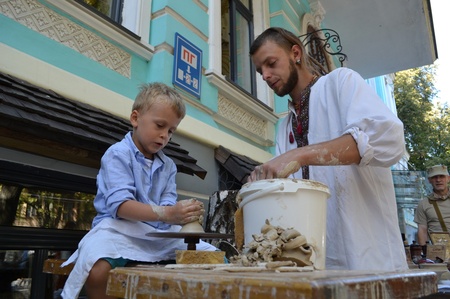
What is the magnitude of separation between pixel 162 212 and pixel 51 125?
107 cm

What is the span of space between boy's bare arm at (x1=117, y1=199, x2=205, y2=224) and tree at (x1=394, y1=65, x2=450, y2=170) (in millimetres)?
21359

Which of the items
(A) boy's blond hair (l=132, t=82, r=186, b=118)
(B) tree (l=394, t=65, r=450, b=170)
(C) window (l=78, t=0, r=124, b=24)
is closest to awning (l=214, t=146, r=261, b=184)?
(C) window (l=78, t=0, r=124, b=24)

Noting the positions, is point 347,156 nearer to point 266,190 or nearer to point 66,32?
point 266,190

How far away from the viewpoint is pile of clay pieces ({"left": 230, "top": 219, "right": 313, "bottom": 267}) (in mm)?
1128

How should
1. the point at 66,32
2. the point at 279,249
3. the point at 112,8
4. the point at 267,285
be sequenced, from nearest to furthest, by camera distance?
the point at 267,285
the point at 279,249
the point at 66,32
the point at 112,8

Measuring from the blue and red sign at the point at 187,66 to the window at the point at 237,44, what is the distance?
1408 mm

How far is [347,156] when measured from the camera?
4.84 feet

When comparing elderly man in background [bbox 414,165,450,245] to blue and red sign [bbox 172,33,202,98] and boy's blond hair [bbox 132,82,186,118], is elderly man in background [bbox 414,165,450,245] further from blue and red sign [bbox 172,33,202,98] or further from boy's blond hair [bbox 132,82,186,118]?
boy's blond hair [bbox 132,82,186,118]

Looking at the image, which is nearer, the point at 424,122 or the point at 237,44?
the point at 237,44

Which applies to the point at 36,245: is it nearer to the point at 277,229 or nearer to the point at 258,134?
the point at 277,229

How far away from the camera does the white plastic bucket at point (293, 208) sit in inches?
51.3

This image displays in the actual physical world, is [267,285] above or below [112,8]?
below

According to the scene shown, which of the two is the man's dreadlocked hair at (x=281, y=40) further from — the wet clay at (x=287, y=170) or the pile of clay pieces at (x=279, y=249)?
the pile of clay pieces at (x=279, y=249)

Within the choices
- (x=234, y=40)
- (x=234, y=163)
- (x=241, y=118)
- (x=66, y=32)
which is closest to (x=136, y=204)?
(x=66, y=32)
